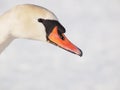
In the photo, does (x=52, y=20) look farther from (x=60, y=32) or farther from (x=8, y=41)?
(x=8, y=41)

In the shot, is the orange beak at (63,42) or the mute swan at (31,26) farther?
the mute swan at (31,26)

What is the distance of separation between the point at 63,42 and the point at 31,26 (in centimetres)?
44

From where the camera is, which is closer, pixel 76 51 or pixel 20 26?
pixel 76 51

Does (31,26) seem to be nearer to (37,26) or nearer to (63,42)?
(37,26)

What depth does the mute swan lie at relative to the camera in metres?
4.36

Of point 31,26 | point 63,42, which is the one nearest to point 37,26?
point 31,26

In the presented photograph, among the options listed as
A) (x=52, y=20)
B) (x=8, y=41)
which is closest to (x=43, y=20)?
(x=52, y=20)

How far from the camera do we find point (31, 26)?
4570mm

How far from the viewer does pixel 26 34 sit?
4523 mm

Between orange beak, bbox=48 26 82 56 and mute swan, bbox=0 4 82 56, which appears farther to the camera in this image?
mute swan, bbox=0 4 82 56

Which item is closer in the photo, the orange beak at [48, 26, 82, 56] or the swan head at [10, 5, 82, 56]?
the orange beak at [48, 26, 82, 56]

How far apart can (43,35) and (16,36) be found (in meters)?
0.27

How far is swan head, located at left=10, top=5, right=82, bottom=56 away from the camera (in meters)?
4.35

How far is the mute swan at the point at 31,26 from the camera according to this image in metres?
4.36
